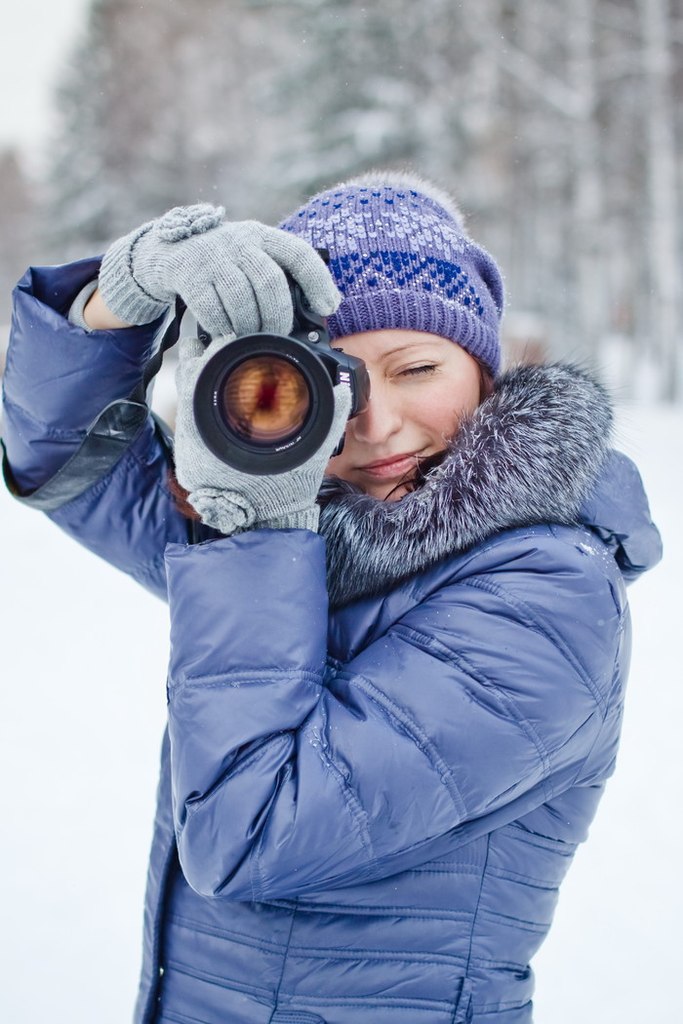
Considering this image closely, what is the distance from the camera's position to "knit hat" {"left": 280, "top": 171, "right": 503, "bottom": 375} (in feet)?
4.24

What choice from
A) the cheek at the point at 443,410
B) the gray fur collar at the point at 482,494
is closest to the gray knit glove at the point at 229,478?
the gray fur collar at the point at 482,494

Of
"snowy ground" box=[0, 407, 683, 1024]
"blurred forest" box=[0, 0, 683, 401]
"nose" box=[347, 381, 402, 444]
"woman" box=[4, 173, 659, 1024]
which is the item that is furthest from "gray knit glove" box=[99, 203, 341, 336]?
"blurred forest" box=[0, 0, 683, 401]

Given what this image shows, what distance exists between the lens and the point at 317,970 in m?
1.08

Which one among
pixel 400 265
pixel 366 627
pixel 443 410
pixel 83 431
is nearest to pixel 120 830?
pixel 83 431

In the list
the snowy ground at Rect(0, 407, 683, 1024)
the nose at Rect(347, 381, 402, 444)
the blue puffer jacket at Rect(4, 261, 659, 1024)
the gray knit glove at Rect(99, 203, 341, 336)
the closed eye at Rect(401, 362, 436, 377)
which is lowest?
the snowy ground at Rect(0, 407, 683, 1024)

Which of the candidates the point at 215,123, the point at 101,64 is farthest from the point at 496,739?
the point at 101,64

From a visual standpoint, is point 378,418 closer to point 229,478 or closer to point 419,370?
point 419,370

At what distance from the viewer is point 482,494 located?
112 cm

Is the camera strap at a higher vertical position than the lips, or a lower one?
higher

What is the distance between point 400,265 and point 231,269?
17.4 inches

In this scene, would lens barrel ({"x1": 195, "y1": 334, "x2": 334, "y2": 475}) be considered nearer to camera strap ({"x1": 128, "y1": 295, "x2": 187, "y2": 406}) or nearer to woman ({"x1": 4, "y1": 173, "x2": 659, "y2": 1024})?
woman ({"x1": 4, "y1": 173, "x2": 659, "y2": 1024})

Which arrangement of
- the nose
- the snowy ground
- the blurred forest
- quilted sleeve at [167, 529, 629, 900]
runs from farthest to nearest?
the blurred forest, the snowy ground, the nose, quilted sleeve at [167, 529, 629, 900]

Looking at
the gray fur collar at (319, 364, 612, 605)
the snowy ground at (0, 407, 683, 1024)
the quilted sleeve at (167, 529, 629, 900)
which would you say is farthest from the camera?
the snowy ground at (0, 407, 683, 1024)

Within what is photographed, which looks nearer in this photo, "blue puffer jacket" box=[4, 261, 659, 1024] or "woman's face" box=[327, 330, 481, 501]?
"blue puffer jacket" box=[4, 261, 659, 1024]
